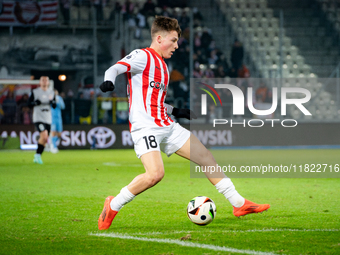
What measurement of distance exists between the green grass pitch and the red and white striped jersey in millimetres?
1026

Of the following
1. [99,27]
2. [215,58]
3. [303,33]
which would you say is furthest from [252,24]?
[99,27]

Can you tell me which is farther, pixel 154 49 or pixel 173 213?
pixel 173 213

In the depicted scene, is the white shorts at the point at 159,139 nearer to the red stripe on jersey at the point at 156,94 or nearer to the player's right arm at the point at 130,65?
the red stripe on jersey at the point at 156,94

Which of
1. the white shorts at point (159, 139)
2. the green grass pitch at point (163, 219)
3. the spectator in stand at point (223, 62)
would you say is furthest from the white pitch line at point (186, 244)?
the spectator in stand at point (223, 62)

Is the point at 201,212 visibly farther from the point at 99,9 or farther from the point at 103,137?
the point at 99,9

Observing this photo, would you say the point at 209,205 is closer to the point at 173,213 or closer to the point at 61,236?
the point at 173,213

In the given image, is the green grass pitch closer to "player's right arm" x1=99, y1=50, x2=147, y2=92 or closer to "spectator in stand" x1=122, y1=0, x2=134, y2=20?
"player's right arm" x1=99, y1=50, x2=147, y2=92

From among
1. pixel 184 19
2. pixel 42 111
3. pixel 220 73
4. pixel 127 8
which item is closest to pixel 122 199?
pixel 42 111

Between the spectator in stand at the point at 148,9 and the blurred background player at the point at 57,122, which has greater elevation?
the spectator in stand at the point at 148,9

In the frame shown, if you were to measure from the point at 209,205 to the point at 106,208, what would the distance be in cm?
100

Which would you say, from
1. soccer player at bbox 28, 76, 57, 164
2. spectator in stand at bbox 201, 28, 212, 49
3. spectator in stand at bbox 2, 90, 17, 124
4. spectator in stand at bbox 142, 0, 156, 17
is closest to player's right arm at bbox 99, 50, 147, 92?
soccer player at bbox 28, 76, 57, 164

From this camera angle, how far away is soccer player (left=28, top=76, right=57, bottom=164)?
1180 centimetres

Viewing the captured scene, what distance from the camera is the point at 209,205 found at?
4.84m

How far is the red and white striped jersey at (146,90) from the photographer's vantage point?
4.66m
